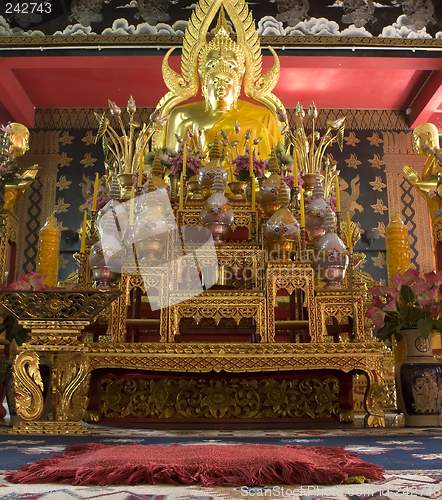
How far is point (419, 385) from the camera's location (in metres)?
1.95

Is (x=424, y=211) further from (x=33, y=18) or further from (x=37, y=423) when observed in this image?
(x=37, y=423)

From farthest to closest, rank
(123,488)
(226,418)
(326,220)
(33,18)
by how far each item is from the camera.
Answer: (33,18) < (326,220) < (226,418) < (123,488)

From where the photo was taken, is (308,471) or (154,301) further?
(154,301)

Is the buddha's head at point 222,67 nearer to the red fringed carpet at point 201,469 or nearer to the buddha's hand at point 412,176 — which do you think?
the buddha's hand at point 412,176

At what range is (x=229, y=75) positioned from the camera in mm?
4301

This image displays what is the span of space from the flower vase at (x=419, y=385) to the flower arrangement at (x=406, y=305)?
0.22 ft

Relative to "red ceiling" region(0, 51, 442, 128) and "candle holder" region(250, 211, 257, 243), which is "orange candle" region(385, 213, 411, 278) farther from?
"red ceiling" region(0, 51, 442, 128)

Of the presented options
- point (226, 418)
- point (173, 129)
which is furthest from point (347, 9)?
Result: point (226, 418)

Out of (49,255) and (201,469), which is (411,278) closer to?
(201,469)

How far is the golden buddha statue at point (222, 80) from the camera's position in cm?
434

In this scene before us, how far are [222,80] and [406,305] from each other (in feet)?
9.43

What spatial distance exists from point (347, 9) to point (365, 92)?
1.36 m

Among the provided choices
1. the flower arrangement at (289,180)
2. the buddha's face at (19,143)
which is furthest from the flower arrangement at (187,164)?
the buddha's face at (19,143)

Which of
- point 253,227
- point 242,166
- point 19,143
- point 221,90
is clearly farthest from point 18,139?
point 253,227
